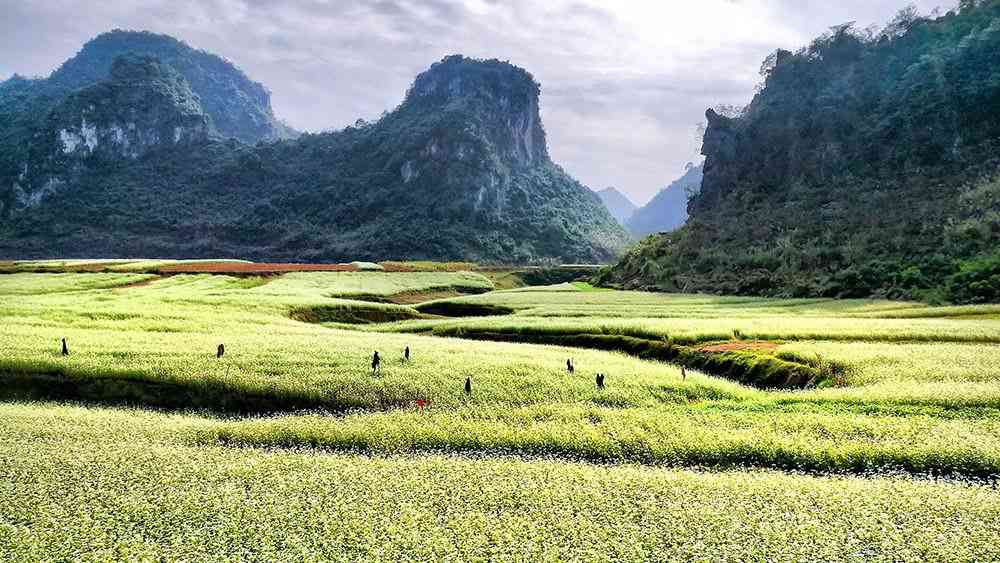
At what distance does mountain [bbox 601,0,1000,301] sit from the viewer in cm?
7975

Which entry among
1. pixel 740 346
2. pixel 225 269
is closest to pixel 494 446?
pixel 740 346

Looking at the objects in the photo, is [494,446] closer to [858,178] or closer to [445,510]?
[445,510]

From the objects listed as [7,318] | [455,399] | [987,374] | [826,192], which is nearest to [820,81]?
[826,192]

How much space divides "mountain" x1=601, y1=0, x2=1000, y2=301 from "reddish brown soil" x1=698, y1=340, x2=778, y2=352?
39.4 m

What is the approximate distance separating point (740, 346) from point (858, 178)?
317ft

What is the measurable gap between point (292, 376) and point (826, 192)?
116 metres

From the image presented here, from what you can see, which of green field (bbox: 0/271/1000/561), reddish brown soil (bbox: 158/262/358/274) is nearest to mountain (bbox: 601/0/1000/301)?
green field (bbox: 0/271/1000/561)

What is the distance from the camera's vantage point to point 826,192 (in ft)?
385

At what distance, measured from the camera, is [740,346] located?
40.0m

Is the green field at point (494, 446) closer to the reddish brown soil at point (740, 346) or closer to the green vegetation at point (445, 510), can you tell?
the green vegetation at point (445, 510)

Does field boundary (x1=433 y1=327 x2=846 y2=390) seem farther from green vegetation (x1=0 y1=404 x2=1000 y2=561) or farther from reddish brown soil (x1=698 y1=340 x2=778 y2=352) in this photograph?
green vegetation (x1=0 y1=404 x2=1000 y2=561)

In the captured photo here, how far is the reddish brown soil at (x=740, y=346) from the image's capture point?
39.2m

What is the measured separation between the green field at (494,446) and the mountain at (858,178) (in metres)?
42.8

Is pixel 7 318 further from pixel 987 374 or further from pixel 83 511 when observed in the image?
pixel 987 374
